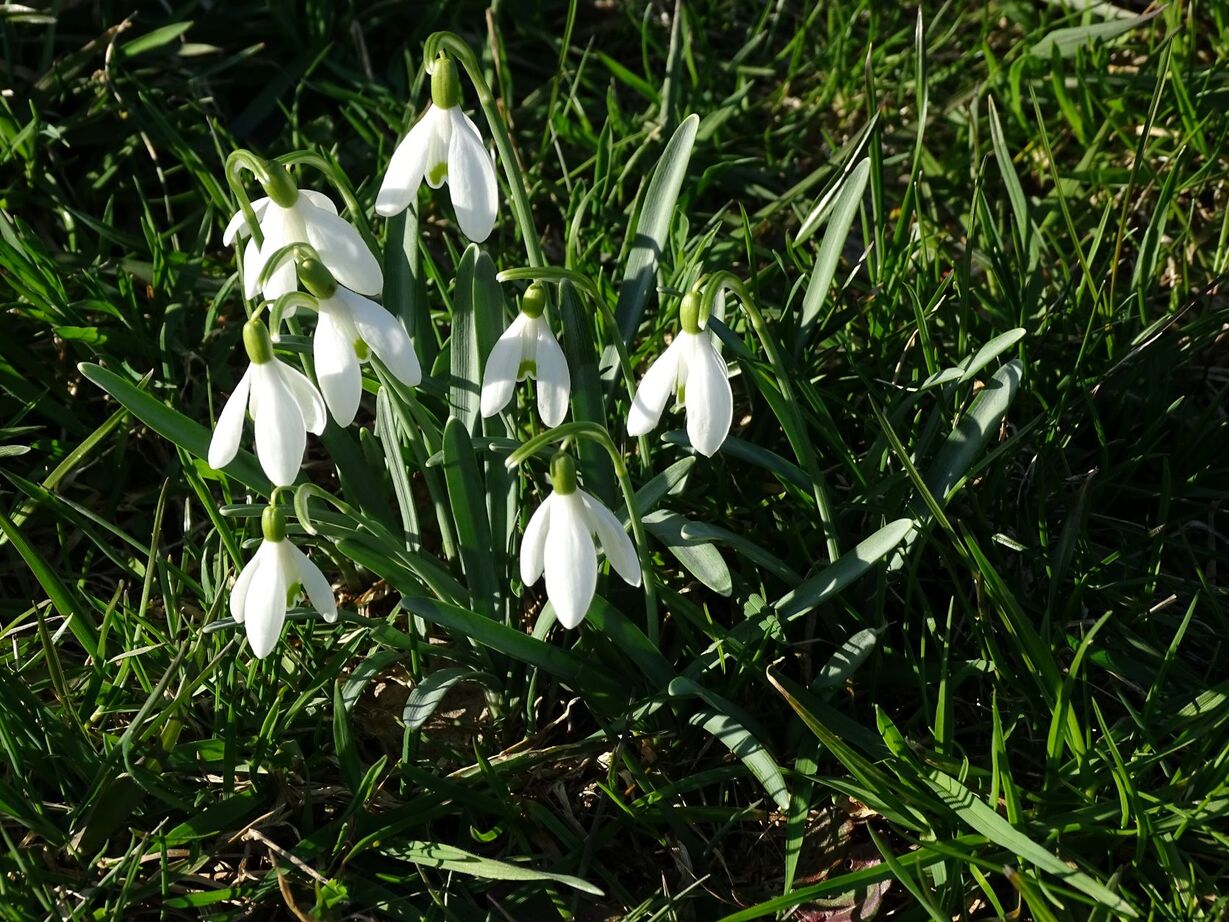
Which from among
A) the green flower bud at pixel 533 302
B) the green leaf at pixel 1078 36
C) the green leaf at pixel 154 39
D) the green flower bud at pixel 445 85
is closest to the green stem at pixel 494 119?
the green flower bud at pixel 445 85

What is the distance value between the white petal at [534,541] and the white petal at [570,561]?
0.02 m

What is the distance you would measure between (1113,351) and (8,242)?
1.78 meters

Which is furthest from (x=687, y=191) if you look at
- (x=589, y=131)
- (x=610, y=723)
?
(x=610, y=723)

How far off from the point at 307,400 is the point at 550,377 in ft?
0.87

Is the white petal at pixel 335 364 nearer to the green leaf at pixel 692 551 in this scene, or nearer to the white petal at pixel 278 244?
the white petal at pixel 278 244

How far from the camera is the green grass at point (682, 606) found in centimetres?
151

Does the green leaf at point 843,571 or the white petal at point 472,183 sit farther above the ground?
the white petal at point 472,183

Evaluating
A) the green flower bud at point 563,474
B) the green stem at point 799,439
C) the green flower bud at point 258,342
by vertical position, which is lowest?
the green stem at point 799,439

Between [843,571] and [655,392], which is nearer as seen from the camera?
[655,392]

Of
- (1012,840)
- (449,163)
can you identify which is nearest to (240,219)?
(449,163)

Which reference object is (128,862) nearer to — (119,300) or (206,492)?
(206,492)

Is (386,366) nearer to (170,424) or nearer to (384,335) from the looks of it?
(384,335)

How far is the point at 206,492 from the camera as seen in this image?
1.76 meters

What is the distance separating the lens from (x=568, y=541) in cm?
126
